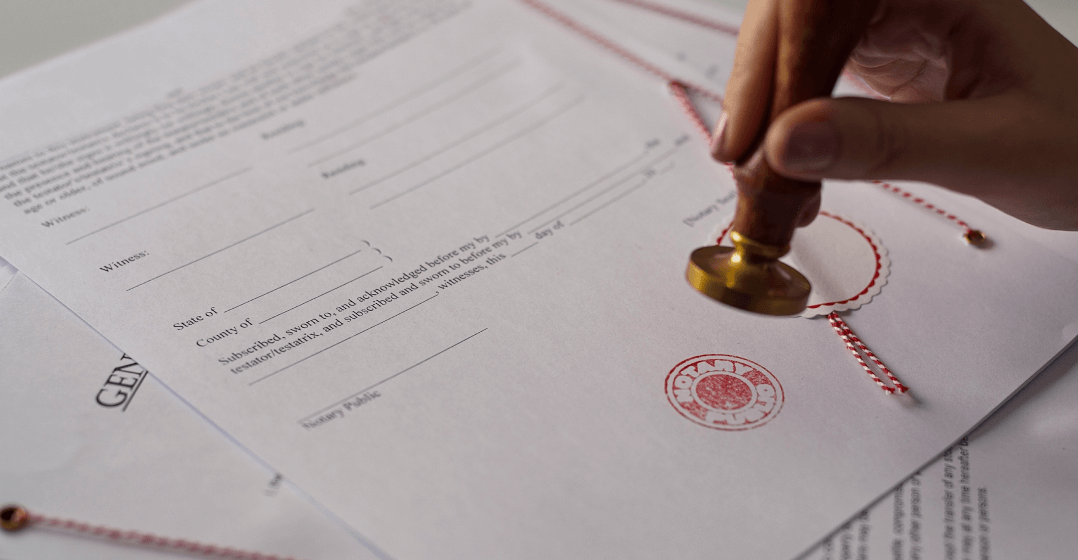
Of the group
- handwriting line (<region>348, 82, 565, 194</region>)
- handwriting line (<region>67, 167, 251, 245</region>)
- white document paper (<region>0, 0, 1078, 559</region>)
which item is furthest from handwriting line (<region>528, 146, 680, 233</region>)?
handwriting line (<region>67, 167, 251, 245</region>)

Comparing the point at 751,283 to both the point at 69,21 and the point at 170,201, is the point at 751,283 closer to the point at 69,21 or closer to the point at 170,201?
the point at 170,201

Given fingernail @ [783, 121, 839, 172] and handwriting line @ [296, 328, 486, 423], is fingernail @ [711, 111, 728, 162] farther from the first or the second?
handwriting line @ [296, 328, 486, 423]

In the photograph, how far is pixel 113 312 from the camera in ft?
1.47

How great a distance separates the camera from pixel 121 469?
1.25 ft

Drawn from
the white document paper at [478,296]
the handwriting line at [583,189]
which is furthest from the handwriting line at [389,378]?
the handwriting line at [583,189]

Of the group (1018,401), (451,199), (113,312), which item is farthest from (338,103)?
(1018,401)

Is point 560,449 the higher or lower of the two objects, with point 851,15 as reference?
lower

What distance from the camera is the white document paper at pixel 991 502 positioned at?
0.37 metres

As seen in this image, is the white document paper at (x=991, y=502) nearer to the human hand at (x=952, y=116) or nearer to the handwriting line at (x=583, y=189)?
the human hand at (x=952, y=116)

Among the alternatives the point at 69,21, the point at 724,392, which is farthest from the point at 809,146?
the point at 69,21

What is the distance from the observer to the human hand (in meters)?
0.35

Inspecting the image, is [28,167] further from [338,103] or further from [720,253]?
[720,253]

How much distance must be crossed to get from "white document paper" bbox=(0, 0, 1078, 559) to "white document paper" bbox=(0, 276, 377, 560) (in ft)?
0.04

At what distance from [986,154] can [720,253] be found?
142mm
